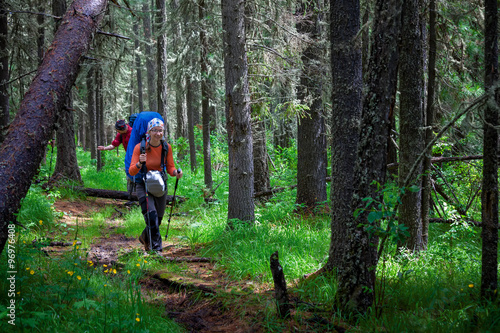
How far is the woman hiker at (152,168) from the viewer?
545 cm

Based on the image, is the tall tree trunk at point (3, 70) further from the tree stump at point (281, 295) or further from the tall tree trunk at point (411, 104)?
the tall tree trunk at point (411, 104)

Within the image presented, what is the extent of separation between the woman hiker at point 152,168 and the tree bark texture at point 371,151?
3289mm

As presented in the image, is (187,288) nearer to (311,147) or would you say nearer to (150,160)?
(150,160)

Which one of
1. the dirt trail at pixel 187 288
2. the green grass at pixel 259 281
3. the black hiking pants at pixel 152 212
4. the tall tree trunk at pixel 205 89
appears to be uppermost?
the tall tree trunk at pixel 205 89

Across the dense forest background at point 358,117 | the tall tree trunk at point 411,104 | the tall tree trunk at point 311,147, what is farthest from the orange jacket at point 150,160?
the tall tree trunk at point 411,104

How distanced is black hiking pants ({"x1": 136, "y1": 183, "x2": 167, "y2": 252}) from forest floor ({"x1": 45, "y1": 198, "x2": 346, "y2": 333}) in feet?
1.07

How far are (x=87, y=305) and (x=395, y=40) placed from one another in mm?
3528

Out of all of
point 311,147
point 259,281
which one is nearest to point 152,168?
point 259,281

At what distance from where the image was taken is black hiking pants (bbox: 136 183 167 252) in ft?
18.2

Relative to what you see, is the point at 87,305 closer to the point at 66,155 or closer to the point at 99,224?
the point at 99,224

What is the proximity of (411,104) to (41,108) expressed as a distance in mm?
4658

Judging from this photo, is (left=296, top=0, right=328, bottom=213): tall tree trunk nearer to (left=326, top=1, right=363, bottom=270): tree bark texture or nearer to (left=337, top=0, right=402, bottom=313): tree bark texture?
(left=326, top=1, right=363, bottom=270): tree bark texture

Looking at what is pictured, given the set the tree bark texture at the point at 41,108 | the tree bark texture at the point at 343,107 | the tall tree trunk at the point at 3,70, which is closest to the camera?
the tree bark texture at the point at 41,108

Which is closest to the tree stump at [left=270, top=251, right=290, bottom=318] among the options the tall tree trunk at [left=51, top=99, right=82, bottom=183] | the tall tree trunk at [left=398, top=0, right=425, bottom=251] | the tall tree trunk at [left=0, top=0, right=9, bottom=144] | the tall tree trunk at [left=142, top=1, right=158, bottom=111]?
the tall tree trunk at [left=398, top=0, right=425, bottom=251]
